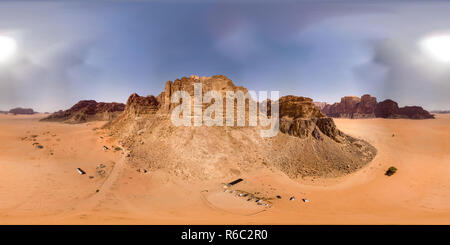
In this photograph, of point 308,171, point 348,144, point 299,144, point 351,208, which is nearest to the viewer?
point 351,208

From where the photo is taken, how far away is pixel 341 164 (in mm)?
13492

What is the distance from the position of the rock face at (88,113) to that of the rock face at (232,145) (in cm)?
3656

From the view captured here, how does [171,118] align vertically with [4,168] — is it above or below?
above

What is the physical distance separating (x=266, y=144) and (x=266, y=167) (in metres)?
2.77

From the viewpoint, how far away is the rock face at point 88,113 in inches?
1752

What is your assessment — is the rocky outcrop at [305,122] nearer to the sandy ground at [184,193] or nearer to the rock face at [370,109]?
the sandy ground at [184,193]

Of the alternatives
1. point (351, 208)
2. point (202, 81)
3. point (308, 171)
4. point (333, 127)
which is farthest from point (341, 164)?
point (202, 81)

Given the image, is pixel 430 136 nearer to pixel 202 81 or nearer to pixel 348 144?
pixel 348 144

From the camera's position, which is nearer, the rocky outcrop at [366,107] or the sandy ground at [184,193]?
the sandy ground at [184,193]

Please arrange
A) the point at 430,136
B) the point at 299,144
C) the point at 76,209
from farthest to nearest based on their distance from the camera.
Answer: the point at 430,136
the point at 299,144
the point at 76,209

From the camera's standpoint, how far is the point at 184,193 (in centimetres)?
949

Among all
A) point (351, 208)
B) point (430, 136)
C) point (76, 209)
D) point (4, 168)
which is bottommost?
point (351, 208)

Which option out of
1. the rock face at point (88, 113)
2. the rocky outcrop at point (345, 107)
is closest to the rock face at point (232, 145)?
the rock face at point (88, 113)

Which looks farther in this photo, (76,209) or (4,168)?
(4,168)
